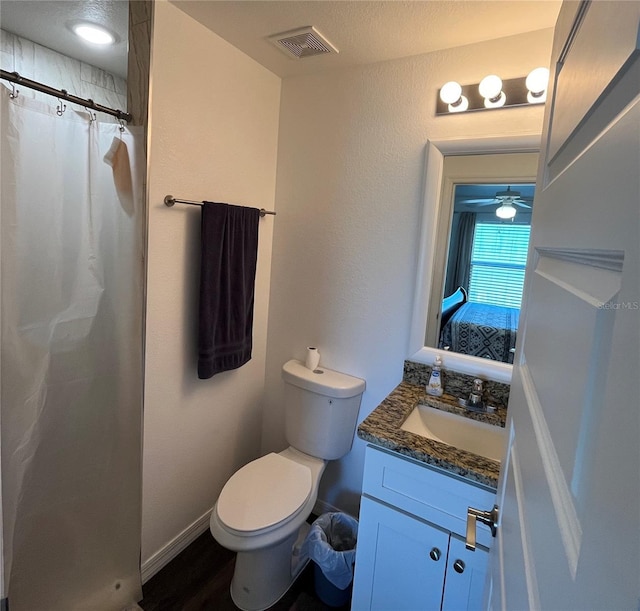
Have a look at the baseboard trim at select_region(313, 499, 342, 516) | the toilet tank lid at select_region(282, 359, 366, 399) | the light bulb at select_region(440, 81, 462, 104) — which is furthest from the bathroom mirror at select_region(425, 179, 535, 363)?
the baseboard trim at select_region(313, 499, 342, 516)

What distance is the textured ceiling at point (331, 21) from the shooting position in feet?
4.10

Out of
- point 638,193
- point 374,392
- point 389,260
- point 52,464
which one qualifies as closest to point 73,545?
point 52,464

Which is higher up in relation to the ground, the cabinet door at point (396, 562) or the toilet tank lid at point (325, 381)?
the toilet tank lid at point (325, 381)

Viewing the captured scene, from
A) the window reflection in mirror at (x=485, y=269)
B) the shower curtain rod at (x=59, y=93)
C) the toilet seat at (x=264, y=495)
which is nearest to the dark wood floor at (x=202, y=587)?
the toilet seat at (x=264, y=495)

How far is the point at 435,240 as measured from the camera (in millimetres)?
1655

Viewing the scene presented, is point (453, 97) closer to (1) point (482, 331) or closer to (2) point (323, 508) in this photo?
(1) point (482, 331)

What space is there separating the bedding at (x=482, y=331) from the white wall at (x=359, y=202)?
0.70 feet

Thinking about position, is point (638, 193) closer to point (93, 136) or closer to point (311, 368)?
point (93, 136)

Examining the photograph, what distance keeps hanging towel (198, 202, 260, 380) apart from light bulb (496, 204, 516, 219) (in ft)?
3.53

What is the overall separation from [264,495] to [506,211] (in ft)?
4.97

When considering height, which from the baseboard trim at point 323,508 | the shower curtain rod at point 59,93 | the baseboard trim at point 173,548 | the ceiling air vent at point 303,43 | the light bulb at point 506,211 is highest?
the ceiling air vent at point 303,43

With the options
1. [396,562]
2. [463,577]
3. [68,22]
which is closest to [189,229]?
[68,22]

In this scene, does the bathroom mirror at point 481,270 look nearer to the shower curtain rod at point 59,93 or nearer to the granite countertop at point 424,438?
the granite countertop at point 424,438

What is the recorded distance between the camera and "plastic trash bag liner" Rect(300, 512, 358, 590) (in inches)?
61.8
